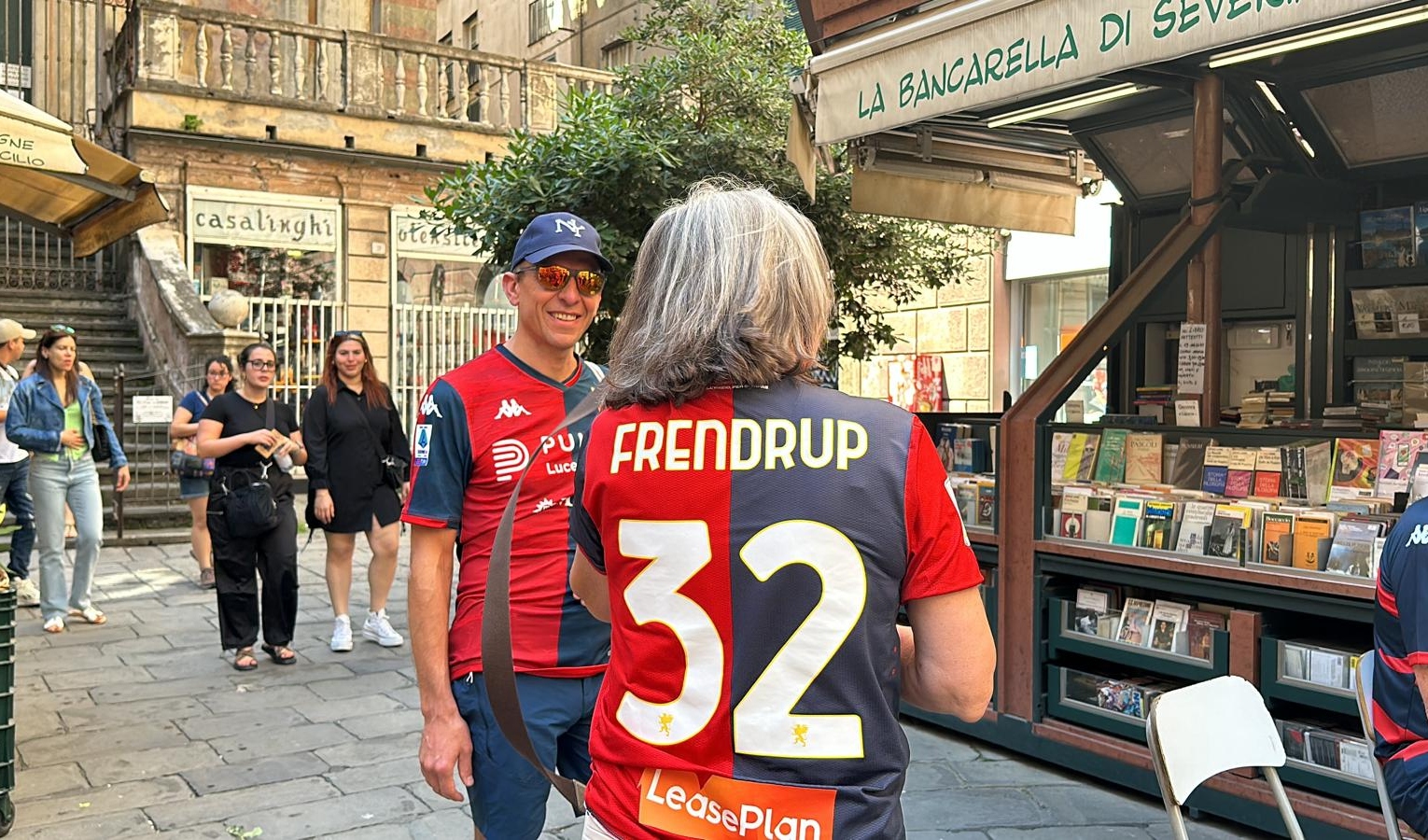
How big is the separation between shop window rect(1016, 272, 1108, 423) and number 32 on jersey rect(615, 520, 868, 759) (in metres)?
12.8

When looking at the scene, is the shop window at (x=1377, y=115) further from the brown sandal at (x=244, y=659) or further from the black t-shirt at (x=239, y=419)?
the brown sandal at (x=244, y=659)

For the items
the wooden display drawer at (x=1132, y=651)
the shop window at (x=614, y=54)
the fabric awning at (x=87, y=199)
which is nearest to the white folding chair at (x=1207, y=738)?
the wooden display drawer at (x=1132, y=651)

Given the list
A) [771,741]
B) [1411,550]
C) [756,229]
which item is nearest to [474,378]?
[756,229]

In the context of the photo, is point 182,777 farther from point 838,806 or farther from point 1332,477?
point 1332,477

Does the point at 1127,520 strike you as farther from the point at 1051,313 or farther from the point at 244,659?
the point at 1051,313

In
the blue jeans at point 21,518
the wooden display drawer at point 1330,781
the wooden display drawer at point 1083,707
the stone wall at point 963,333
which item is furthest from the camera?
the stone wall at point 963,333

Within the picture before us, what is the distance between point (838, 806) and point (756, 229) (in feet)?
2.64

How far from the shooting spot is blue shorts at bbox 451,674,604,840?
8.93 feet

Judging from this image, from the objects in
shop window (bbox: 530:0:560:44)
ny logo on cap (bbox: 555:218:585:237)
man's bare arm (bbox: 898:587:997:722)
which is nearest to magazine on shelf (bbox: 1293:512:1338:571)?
ny logo on cap (bbox: 555:218:585:237)

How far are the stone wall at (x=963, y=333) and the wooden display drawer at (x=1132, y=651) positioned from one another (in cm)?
961

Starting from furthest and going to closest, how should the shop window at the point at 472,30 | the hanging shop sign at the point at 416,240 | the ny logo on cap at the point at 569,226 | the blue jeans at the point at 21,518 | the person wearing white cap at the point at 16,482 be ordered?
the shop window at the point at 472,30, the hanging shop sign at the point at 416,240, the blue jeans at the point at 21,518, the person wearing white cap at the point at 16,482, the ny logo on cap at the point at 569,226

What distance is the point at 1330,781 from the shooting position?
13.5 feet

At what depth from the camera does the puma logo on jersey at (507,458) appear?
2812mm

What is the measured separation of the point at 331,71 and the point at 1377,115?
1402 centimetres
